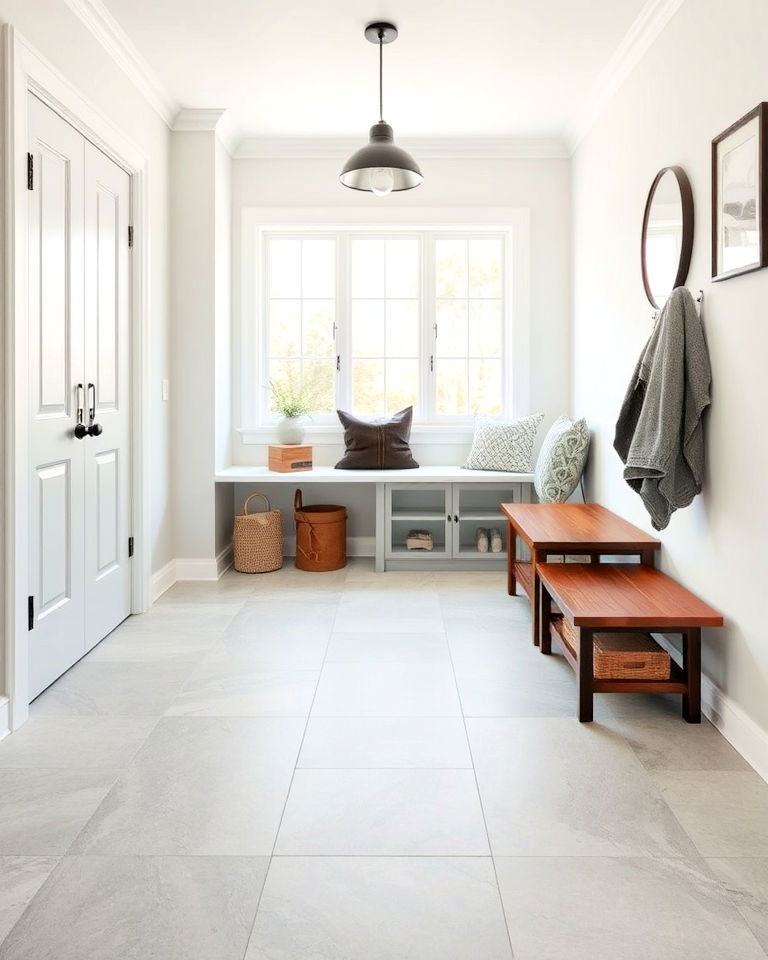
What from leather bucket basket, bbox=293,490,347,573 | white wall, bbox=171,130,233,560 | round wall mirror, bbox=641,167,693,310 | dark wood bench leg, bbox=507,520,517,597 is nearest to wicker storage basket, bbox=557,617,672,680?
round wall mirror, bbox=641,167,693,310

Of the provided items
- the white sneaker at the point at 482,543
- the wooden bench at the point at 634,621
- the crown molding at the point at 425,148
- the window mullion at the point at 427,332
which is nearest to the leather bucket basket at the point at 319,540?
the white sneaker at the point at 482,543

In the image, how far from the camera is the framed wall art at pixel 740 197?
230cm

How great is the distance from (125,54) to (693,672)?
138 inches

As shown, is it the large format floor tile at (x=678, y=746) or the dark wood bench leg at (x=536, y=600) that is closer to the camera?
the large format floor tile at (x=678, y=746)

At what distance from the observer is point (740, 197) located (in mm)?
2467

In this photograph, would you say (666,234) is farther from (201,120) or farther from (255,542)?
(255,542)

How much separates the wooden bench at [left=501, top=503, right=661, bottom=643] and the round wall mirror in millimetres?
970

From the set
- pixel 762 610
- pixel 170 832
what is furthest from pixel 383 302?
pixel 170 832

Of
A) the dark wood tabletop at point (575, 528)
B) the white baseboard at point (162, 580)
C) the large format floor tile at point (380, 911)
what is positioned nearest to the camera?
the large format floor tile at point (380, 911)

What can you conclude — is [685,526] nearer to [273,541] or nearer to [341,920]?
[341,920]

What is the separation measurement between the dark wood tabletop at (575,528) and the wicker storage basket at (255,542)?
1479 millimetres

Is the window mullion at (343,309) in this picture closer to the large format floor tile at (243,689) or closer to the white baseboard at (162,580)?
the white baseboard at (162,580)

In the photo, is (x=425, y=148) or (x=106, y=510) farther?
(x=425, y=148)

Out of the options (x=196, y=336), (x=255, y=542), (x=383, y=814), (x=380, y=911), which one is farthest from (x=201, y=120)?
(x=380, y=911)
